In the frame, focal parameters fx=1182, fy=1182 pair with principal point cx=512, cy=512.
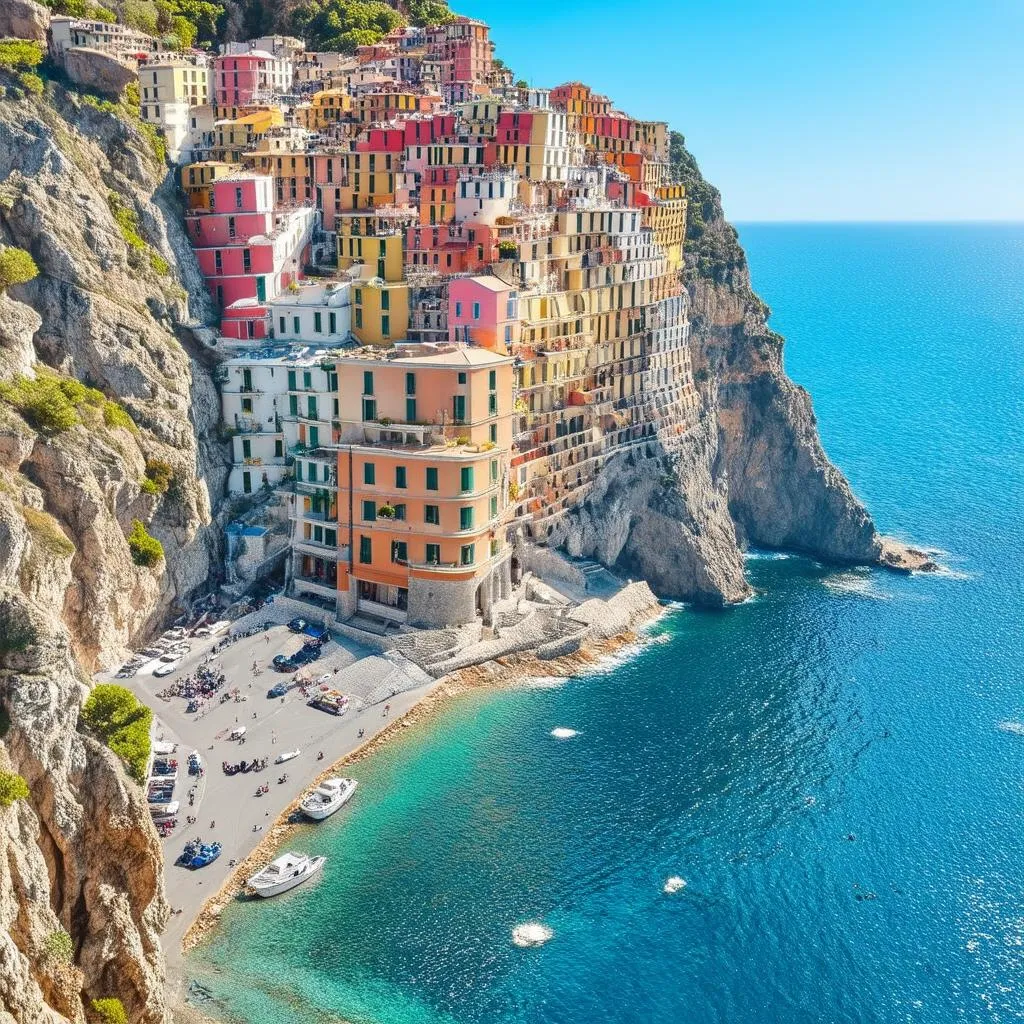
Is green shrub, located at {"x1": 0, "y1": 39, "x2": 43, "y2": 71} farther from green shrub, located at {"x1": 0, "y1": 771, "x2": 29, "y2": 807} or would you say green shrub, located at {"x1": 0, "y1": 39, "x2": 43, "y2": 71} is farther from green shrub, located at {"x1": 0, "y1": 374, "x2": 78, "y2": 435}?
green shrub, located at {"x1": 0, "y1": 771, "x2": 29, "y2": 807}

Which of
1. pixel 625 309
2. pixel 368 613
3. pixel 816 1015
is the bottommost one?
pixel 816 1015

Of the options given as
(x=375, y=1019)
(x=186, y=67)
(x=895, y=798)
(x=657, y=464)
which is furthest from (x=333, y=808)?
(x=186, y=67)

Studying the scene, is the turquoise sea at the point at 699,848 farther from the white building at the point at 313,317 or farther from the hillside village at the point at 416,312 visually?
the white building at the point at 313,317

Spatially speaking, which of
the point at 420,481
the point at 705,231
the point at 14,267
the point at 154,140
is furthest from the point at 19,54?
the point at 705,231

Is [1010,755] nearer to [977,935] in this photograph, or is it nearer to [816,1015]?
[977,935]

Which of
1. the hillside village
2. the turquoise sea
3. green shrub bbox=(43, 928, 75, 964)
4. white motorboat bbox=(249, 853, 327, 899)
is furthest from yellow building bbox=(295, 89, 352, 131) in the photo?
green shrub bbox=(43, 928, 75, 964)

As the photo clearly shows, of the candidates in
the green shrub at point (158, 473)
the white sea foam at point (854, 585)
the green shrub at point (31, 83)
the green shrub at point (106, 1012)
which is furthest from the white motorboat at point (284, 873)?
the green shrub at point (31, 83)

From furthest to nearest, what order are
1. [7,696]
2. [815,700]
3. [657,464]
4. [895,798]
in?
[657,464] < [815,700] < [895,798] < [7,696]
